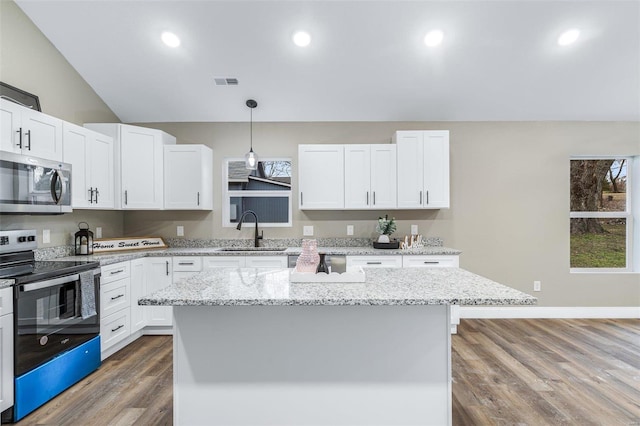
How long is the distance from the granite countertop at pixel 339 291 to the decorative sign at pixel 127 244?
207cm

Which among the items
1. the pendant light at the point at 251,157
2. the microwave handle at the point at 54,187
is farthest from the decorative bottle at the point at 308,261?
the microwave handle at the point at 54,187

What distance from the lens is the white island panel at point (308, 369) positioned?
1684 mm

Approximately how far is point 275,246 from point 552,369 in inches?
117

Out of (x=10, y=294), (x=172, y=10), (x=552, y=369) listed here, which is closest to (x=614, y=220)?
(x=552, y=369)

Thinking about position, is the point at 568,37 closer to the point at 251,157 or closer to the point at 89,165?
the point at 251,157

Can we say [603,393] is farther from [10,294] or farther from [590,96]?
[10,294]

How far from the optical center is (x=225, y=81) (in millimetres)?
3504

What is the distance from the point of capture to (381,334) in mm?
1688

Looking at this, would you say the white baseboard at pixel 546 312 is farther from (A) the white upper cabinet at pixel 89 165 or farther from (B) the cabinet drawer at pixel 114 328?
(A) the white upper cabinet at pixel 89 165

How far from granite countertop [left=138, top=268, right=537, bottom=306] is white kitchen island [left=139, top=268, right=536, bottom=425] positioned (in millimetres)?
47

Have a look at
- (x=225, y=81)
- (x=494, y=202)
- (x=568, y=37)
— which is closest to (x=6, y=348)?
(x=225, y=81)

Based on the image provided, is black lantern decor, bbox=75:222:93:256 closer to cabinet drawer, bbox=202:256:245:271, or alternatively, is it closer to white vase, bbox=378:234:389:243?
cabinet drawer, bbox=202:256:245:271

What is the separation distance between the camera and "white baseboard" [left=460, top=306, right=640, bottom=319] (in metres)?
4.02

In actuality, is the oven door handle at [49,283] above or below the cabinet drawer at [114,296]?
above
